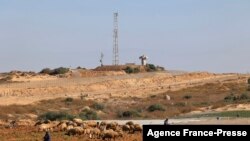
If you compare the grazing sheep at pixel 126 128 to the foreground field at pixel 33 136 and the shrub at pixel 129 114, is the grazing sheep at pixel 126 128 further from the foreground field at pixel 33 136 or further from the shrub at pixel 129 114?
the shrub at pixel 129 114

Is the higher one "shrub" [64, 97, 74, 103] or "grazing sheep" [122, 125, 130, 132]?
"shrub" [64, 97, 74, 103]

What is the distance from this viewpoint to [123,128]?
27.6m

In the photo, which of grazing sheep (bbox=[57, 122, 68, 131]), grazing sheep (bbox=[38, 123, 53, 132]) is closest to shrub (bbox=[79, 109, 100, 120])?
grazing sheep (bbox=[38, 123, 53, 132])

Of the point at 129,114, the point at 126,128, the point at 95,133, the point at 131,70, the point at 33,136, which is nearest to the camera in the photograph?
the point at 33,136

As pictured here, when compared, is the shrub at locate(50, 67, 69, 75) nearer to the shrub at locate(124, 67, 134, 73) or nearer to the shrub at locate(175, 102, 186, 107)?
the shrub at locate(124, 67, 134, 73)

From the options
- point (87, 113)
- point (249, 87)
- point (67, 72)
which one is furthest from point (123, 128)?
point (67, 72)

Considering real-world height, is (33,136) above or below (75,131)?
below

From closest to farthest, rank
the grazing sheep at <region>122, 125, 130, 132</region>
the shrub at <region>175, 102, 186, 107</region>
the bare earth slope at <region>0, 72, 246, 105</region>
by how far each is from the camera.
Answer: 1. the grazing sheep at <region>122, 125, 130, 132</region>
2. the shrub at <region>175, 102, 186, 107</region>
3. the bare earth slope at <region>0, 72, 246, 105</region>

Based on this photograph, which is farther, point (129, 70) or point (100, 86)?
point (129, 70)

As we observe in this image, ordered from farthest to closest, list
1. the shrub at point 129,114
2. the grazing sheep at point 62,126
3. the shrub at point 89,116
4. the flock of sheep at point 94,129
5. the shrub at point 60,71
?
the shrub at point 60,71
the shrub at point 129,114
the shrub at point 89,116
the grazing sheep at point 62,126
the flock of sheep at point 94,129

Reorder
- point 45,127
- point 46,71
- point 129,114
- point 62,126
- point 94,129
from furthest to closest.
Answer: point 46,71 → point 129,114 → point 45,127 → point 62,126 → point 94,129

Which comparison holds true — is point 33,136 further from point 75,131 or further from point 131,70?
point 131,70

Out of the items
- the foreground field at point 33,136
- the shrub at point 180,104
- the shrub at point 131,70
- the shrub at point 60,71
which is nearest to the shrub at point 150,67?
the shrub at point 131,70

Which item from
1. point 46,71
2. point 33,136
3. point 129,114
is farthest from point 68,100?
point 46,71
